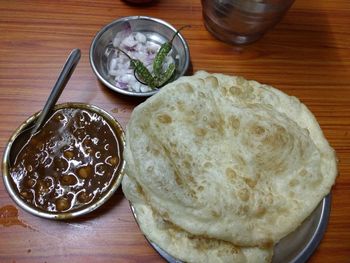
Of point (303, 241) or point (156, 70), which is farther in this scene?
point (156, 70)

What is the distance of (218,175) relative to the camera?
4.15ft

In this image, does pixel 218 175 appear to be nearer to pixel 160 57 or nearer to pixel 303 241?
pixel 303 241

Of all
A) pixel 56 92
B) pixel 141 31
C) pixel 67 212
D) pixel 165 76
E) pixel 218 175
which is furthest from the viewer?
pixel 141 31

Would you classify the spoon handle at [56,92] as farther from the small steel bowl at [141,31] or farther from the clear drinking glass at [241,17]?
the clear drinking glass at [241,17]

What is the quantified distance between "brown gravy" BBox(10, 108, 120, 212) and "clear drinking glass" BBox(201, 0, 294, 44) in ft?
3.15

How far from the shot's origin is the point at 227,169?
1.28 metres

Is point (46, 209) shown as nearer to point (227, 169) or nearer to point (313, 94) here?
point (227, 169)

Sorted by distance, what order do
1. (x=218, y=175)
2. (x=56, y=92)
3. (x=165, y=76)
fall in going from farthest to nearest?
(x=165, y=76), (x=56, y=92), (x=218, y=175)

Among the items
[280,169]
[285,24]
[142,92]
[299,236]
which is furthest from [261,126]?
[285,24]

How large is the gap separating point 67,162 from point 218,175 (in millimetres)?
784

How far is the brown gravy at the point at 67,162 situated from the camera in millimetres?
1619

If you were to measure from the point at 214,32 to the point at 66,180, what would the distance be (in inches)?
51.0

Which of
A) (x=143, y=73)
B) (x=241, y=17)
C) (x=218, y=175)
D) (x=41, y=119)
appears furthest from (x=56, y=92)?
(x=241, y=17)

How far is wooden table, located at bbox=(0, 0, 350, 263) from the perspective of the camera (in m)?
1.66
